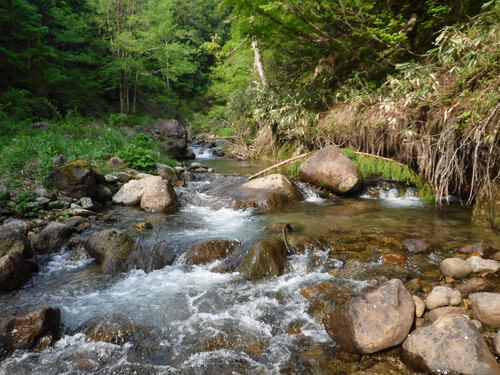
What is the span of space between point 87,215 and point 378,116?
7.16m

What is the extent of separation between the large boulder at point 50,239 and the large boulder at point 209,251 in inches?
86.5

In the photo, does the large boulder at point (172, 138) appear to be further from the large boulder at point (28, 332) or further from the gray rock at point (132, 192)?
the large boulder at point (28, 332)

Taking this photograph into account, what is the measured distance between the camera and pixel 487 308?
2996 mm

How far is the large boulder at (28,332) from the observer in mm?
3086

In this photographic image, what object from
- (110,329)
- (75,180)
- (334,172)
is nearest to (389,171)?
(334,172)

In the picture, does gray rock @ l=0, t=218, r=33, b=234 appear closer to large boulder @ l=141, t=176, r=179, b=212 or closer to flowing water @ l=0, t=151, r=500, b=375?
flowing water @ l=0, t=151, r=500, b=375

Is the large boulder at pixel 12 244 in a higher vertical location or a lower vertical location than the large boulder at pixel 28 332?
higher

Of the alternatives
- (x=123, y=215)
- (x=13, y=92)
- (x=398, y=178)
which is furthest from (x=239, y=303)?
(x=13, y=92)

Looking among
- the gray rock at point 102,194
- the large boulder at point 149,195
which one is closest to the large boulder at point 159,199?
the large boulder at point 149,195

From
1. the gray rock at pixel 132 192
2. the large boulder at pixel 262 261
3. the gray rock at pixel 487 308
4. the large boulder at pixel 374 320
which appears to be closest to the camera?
the large boulder at pixel 374 320

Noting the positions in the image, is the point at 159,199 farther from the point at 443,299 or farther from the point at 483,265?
the point at 483,265

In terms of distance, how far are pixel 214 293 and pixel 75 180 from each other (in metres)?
4.86

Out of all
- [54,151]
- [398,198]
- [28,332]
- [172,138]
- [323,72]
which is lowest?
[398,198]

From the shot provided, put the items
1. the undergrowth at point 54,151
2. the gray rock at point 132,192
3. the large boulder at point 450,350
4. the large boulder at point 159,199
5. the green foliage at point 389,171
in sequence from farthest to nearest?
the green foliage at point 389,171
the gray rock at point 132,192
the undergrowth at point 54,151
the large boulder at point 159,199
the large boulder at point 450,350
